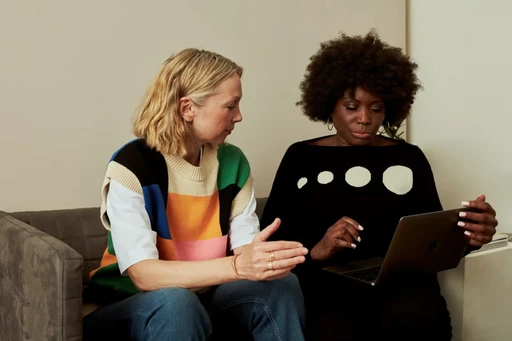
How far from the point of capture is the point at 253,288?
1324mm

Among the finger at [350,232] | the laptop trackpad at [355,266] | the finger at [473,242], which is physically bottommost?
the laptop trackpad at [355,266]

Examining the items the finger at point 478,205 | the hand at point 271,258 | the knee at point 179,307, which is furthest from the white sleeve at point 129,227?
the finger at point 478,205

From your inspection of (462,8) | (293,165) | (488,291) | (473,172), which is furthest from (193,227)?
(462,8)

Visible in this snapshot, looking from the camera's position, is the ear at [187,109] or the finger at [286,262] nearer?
the finger at [286,262]

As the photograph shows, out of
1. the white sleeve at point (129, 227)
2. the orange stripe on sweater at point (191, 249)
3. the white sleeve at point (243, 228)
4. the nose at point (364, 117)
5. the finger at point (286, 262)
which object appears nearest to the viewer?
the finger at point (286, 262)

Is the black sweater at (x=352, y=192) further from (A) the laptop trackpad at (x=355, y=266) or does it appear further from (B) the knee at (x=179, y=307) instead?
(B) the knee at (x=179, y=307)

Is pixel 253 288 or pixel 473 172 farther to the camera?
pixel 473 172

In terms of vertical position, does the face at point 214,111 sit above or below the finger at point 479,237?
above

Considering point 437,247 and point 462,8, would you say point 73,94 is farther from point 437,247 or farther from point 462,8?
point 462,8

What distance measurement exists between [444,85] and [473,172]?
40cm

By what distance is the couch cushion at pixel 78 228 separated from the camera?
1.75 metres

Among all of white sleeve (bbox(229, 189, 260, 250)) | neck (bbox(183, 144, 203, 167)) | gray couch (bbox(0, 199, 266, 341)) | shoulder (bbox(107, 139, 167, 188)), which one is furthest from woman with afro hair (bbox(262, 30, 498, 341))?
gray couch (bbox(0, 199, 266, 341))

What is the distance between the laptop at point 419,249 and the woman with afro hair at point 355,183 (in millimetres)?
33

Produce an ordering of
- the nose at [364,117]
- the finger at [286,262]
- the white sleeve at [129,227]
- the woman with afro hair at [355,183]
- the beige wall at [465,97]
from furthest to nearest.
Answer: the beige wall at [465,97], the nose at [364,117], the woman with afro hair at [355,183], the white sleeve at [129,227], the finger at [286,262]
